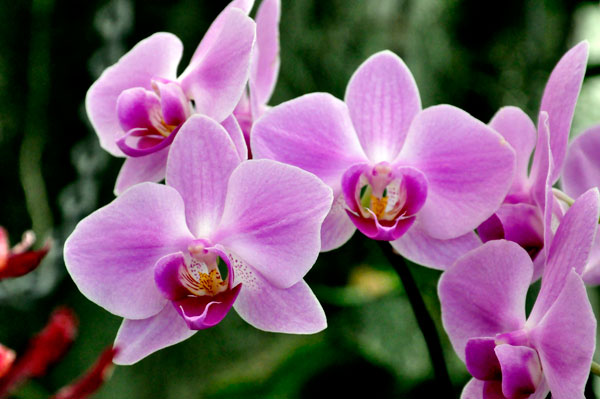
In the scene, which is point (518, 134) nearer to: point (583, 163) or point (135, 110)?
point (583, 163)

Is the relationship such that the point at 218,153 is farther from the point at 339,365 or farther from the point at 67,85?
the point at 67,85

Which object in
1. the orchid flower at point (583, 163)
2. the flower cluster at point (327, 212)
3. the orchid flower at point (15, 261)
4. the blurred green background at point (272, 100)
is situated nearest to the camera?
the orchid flower at point (15, 261)

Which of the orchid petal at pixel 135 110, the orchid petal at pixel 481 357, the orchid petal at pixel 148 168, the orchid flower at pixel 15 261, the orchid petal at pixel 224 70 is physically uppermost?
the orchid petal at pixel 224 70

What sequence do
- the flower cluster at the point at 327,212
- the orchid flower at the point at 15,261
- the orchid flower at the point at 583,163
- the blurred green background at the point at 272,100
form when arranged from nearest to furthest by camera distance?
the orchid flower at the point at 15,261 → the flower cluster at the point at 327,212 → the orchid flower at the point at 583,163 → the blurred green background at the point at 272,100

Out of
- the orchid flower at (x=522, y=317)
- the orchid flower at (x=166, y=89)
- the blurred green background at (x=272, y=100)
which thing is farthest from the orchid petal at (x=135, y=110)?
the blurred green background at (x=272, y=100)

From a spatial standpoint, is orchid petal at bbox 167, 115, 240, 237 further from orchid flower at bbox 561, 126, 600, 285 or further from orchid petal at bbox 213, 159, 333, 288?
orchid flower at bbox 561, 126, 600, 285

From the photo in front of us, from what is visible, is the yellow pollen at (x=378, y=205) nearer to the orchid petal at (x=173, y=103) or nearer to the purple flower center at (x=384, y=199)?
the purple flower center at (x=384, y=199)
